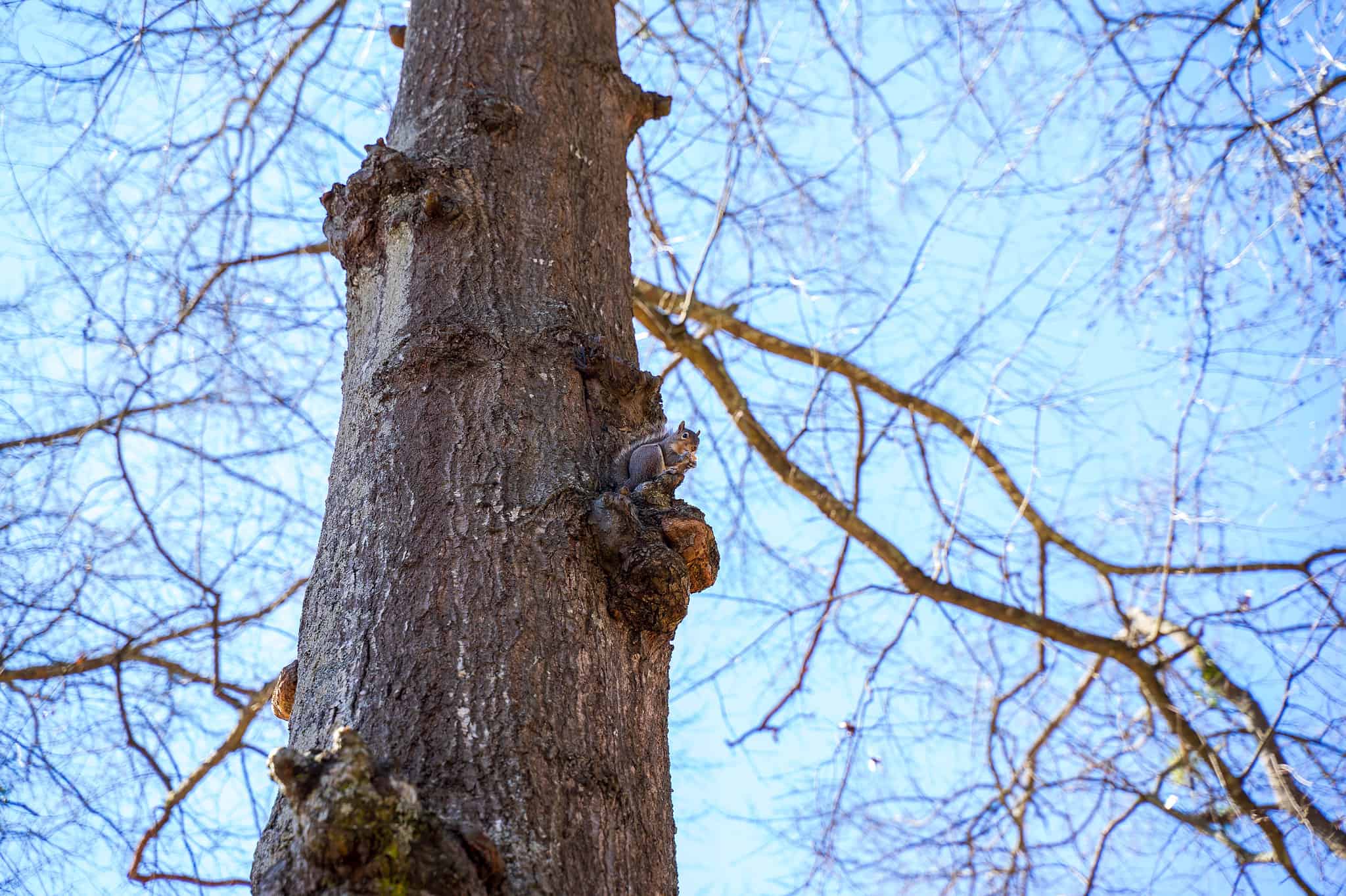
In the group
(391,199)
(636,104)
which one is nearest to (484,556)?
(391,199)

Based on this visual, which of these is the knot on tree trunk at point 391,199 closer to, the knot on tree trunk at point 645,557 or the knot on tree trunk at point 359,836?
the knot on tree trunk at point 645,557

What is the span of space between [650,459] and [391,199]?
51 cm

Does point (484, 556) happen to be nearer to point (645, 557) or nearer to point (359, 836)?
point (645, 557)

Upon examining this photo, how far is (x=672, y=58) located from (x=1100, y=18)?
1.05 m

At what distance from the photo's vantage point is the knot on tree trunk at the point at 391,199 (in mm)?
1564

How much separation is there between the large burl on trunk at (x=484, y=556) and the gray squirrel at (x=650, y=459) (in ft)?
0.08

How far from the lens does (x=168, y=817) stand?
2.29 meters

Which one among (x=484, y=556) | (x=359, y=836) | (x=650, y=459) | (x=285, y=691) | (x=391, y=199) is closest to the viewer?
(x=359, y=836)

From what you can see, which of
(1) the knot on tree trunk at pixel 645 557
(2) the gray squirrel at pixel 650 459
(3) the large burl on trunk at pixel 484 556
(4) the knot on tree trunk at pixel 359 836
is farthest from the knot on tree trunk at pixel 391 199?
A: (4) the knot on tree trunk at pixel 359 836

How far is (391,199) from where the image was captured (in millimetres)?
1603

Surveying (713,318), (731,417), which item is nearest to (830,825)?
(731,417)

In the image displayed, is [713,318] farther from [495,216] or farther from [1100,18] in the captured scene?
[495,216]

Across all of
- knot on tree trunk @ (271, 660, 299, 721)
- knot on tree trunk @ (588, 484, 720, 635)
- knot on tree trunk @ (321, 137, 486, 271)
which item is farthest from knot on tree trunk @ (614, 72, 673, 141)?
knot on tree trunk @ (271, 660, 299, 721)

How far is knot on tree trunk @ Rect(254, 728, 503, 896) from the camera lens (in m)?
0.91
